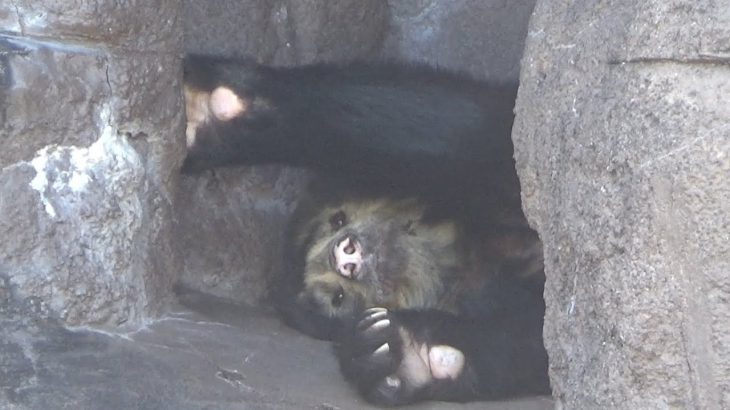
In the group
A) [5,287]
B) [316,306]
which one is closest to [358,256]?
[316,306]

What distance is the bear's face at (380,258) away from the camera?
3.40m

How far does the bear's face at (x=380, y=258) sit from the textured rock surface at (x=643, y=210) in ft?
3.67

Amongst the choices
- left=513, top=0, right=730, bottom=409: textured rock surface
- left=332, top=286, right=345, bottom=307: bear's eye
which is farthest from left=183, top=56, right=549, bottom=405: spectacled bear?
left=513, top=0, right=730, bottom=409: textured rock surface

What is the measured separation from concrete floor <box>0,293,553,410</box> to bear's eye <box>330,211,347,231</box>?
1.48ft

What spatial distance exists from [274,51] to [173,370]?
4.31ft

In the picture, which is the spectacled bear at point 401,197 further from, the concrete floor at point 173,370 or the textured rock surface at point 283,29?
the textured rock surface at point 283,29

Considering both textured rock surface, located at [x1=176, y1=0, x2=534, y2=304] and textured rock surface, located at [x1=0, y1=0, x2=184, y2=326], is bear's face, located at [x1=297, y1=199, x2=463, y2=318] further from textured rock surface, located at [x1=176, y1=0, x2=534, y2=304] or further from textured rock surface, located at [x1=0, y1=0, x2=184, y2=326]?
textured rock surface, located at [x1=0, y1=0, x2=184, y2=326]

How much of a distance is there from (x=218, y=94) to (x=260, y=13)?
545 millimetres

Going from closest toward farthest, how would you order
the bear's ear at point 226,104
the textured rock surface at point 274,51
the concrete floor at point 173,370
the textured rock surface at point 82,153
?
the concrete floor at point 173,370, the textured rock surface at point 82,153, the bear's ear at point 226,104, the textured rock surface at point 274,51

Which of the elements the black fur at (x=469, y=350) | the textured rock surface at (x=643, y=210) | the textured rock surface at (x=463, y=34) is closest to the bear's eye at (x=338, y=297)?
the black fur at (x=469, y=350)

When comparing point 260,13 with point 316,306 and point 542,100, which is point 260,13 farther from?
point 542,100

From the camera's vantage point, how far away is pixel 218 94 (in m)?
3.27

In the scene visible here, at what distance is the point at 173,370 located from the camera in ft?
9.02

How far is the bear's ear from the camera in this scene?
3.26 metres
